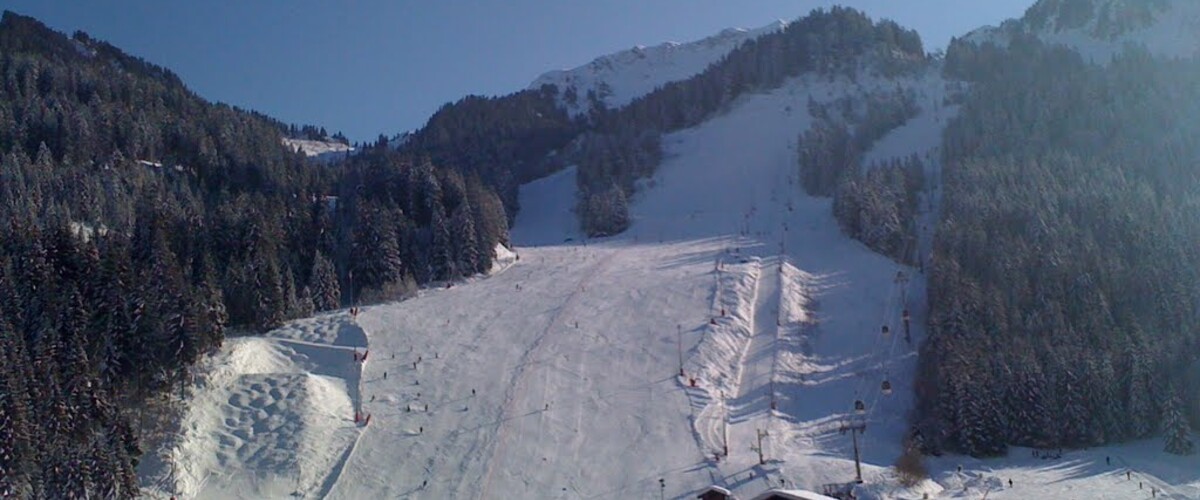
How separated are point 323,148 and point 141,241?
377 ft

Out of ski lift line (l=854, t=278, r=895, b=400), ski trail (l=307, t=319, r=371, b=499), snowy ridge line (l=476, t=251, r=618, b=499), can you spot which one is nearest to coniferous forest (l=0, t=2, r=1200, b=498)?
ski lift line (l=854, t=278, r=895, b=400)

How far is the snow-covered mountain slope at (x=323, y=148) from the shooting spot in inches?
6171

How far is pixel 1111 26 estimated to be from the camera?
144375 millimetres

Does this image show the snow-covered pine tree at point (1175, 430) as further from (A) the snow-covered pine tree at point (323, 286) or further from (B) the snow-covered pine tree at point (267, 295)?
(A) the snow-covered pine tree at point (323, 286)

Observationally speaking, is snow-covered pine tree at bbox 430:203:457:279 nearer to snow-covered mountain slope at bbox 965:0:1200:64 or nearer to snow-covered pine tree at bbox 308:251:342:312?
snow-covered pine tree at bbox 308:251:342:312

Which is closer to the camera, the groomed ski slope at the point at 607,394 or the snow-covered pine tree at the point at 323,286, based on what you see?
the groomed ski slope at the point at 607,394

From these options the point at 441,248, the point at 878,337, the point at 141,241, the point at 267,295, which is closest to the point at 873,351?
the point at 878,337

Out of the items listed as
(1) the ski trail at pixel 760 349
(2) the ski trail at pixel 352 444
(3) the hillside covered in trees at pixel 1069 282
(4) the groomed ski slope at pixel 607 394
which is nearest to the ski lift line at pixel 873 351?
(4) the groomed ski slope at pixel 607 394

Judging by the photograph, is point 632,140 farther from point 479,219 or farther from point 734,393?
point 734,393

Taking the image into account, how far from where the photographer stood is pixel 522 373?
190 ft

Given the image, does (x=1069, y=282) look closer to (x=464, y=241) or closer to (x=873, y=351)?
(x=873, y=351)

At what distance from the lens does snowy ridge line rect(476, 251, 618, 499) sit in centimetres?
4740

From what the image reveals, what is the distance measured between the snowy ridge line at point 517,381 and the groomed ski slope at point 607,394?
0.46ft

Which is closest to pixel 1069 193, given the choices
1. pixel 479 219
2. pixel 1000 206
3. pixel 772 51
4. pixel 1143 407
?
pixel 1000 206
